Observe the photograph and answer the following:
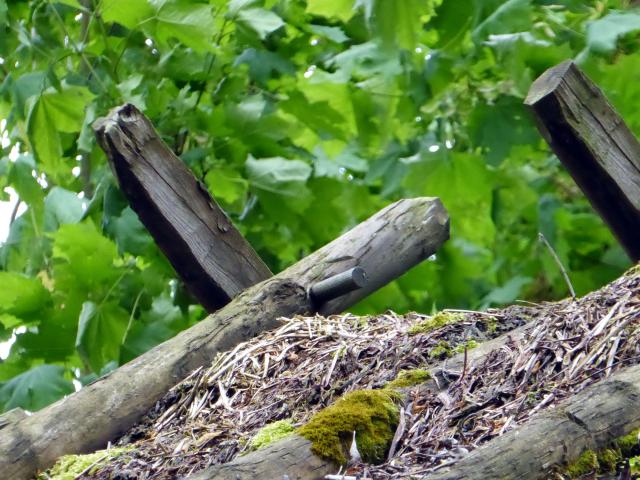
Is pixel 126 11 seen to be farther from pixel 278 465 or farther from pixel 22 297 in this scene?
pixel 278 465

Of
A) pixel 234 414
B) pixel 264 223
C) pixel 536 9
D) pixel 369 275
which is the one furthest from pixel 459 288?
pixel 234 414

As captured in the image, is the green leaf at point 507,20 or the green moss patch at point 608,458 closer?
the green moss patch at point 608,458

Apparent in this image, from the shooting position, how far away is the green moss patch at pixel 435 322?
2436 millimetres

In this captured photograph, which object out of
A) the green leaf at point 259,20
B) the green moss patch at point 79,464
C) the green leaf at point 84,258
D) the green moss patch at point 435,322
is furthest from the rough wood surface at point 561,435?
the green leaf at point 259,20

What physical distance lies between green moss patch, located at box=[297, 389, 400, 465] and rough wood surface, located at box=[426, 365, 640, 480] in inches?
12.6

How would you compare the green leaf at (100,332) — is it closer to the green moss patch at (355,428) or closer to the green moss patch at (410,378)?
the green moss patch at (410,378)

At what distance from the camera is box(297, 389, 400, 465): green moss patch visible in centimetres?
183

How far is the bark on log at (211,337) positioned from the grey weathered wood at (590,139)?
679mm

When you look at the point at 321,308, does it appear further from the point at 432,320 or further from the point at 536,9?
the point at 536,9

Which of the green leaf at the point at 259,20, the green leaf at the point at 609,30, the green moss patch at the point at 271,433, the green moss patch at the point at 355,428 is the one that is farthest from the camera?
the green leaf at the point at 259,20

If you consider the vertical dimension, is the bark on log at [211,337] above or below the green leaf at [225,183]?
below

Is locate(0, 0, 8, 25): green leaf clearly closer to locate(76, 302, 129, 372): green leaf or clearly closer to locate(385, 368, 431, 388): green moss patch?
locate(76, 302, 129, 372): green leaf

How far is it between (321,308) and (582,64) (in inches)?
64.7

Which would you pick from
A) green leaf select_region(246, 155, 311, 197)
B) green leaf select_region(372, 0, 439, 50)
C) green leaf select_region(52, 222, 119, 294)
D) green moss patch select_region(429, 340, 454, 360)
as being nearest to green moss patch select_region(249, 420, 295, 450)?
green moss patch select_region(429, 340, 454, 360)
